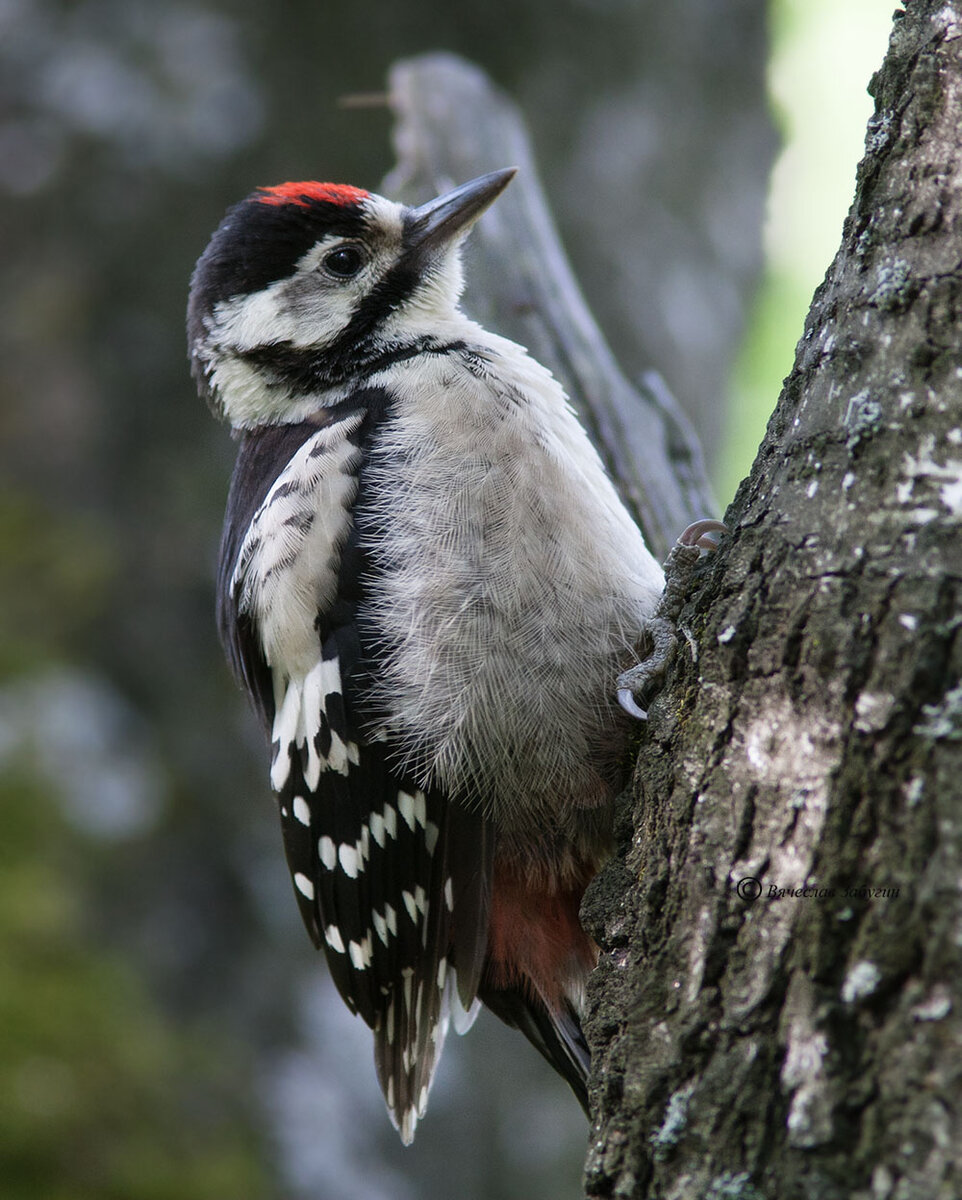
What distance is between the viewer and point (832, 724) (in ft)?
4.33

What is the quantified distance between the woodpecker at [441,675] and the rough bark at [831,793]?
0.70 metres

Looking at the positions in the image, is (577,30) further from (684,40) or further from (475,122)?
(475,122)

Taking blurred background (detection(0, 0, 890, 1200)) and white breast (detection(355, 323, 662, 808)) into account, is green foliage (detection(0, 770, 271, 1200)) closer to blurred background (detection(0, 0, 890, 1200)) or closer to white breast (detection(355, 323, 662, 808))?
blurred background (detection(0, 0, 890, 1200))

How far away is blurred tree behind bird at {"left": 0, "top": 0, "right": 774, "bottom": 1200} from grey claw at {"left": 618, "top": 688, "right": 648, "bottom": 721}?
254 cm

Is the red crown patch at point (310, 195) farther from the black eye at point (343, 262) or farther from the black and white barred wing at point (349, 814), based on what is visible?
the black and white barred wing at point (349, 814)

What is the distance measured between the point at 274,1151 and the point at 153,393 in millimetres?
2910

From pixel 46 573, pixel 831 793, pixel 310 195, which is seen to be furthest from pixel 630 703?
pixel 46 573

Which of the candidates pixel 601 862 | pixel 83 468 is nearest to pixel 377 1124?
pixel 601 862

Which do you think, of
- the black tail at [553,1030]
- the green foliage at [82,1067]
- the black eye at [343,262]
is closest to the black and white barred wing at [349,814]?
the black tail at [553,1030]

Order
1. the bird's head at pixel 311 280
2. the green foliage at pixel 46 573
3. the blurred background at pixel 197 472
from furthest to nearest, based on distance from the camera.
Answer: the green foliage at pixel 46 573, the blurred background at pixel 197 472, the bird's head at pixel 311 280

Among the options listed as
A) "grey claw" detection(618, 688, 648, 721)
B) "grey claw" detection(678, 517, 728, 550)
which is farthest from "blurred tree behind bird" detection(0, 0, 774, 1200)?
"grey claw" detection(618, 688, 648, 721)

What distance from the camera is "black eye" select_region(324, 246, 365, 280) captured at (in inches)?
127

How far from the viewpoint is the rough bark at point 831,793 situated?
116 centimetres

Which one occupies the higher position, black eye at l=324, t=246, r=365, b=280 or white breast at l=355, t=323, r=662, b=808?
black eye at l=324, t=246, r=365, b=280
